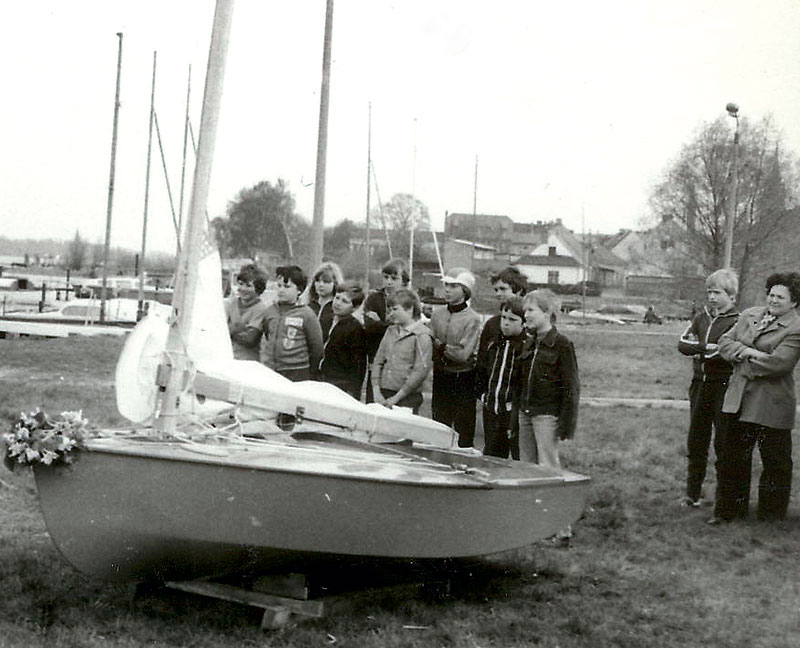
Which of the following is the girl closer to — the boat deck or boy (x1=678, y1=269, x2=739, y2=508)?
the boat deck

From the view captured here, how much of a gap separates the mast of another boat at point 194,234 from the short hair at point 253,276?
2437mm

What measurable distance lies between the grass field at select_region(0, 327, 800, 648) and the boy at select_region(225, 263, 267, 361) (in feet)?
5.76

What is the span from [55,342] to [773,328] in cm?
1551

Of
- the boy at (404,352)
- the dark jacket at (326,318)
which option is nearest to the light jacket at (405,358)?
the boy at (404,352)

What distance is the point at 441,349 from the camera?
24.1ft

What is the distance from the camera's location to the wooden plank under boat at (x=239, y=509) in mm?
4453

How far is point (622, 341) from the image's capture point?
29328 millimetres

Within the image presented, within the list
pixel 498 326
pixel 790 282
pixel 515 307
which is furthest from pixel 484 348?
pixel 790 282

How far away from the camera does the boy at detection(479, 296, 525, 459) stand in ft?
22.1

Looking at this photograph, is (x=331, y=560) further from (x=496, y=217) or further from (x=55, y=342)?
(x=496, y=217)

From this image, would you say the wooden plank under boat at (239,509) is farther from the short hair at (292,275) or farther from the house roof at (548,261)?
the house roof at (548,261)

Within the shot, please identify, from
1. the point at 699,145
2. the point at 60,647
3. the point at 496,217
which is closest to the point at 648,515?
the point at 60,647

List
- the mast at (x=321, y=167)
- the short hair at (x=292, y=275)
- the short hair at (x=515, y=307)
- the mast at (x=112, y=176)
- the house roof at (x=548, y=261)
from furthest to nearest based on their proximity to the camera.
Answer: the house roof at (x=548, y=261)
the mast at (x=112, y=176)
the mast at (x=321, y=167)
the short hair at (x=292, y=275)
the short hair at (x=515, y=307)

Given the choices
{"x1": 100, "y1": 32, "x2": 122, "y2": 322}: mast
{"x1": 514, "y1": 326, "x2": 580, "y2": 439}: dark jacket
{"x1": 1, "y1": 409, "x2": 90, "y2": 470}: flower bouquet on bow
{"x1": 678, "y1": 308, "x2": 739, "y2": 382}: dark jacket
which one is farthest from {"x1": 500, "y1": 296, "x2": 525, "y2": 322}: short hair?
{"x1": 100, "y1": 32, "x2": 122, "y2": 322}: mast
